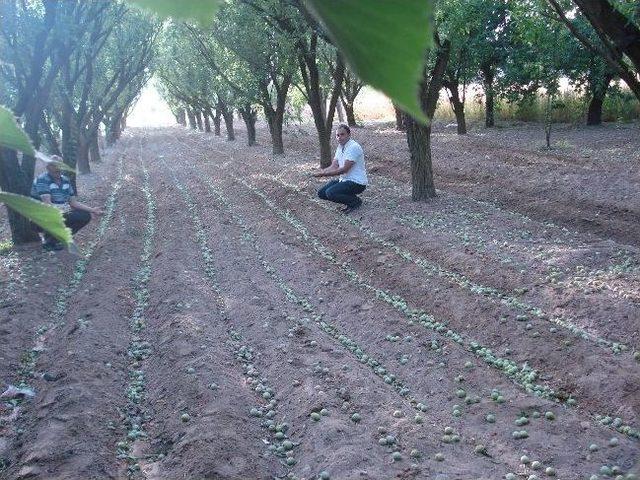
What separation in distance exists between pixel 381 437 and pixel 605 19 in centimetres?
305

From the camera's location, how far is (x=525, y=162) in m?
15.6

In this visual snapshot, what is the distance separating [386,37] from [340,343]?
6.40m

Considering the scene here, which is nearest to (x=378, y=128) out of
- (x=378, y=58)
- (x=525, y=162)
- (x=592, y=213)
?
(x=525, y=162)

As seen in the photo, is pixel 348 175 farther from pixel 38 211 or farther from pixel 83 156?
pixel 83 156

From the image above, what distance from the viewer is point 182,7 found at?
0.37m

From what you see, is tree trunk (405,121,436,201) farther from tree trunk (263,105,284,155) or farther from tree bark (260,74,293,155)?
tree trunk (263,105,284,155)

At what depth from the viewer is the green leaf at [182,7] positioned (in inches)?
14.5

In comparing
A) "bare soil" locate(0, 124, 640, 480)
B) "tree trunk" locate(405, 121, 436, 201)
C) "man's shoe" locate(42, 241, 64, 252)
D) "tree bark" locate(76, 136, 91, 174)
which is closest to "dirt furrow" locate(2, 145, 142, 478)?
"bare soil" locate(0, 124, 640, 480)

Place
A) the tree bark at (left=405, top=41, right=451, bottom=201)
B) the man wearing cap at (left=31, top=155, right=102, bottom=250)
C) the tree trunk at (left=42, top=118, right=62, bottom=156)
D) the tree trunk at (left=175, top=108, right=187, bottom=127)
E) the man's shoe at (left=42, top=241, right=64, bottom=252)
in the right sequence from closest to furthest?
the man wearing cap at (left=31, top=155, right=102, bottom=250), the man's shoe at (left=42, top=241, right=64, bottom=252), the tree bark at (left=405, top=41, right=451, bottom=201), the tree trunk at (left=42, top=118, right=62, bottom=156), the tree trunk at (left=175, top=108, right=187, bottom=127)

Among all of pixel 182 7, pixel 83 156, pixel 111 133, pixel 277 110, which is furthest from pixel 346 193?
pixel 111 133

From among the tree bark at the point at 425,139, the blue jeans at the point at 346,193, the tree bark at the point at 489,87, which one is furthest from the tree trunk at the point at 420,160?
the tree bark at the point at 489,87

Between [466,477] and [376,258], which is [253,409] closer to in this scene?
[466,477]

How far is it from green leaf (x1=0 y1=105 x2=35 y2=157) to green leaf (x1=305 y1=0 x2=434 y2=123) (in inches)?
13.5

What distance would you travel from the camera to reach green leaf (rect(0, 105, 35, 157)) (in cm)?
55
